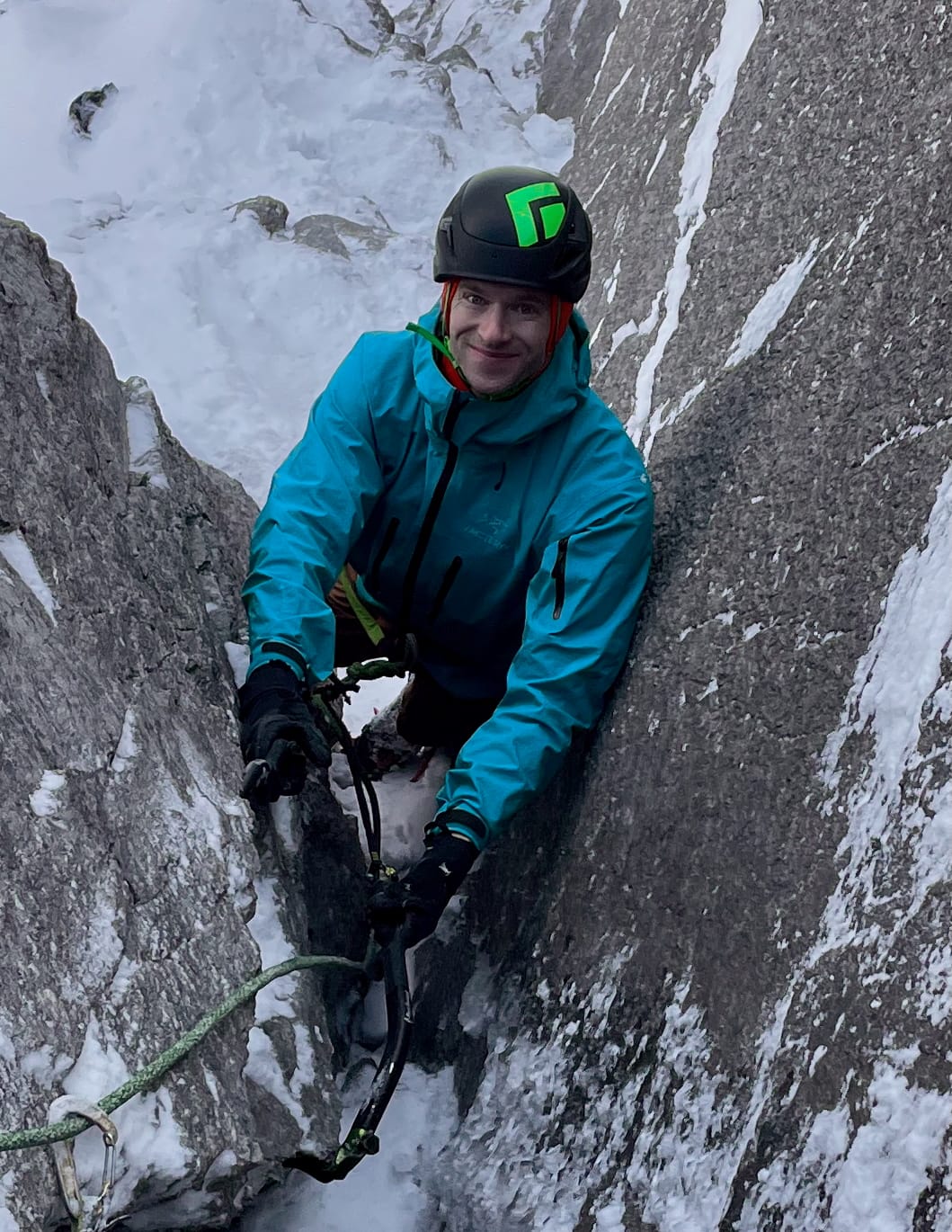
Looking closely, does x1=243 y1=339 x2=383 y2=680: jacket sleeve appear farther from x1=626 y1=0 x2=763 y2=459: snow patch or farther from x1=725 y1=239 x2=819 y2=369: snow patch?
x1=725 y1=239 x2=819 y2=369: snow patch

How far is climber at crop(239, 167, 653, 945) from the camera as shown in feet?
9.35

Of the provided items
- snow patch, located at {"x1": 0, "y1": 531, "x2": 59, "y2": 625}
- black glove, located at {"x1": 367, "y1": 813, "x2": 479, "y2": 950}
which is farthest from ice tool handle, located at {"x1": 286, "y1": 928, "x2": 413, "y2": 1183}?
snow patch, located at {"x1": 0, "y1": 531, "x2": 59, "y2": 625}

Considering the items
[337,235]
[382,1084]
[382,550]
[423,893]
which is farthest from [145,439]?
[337,235]

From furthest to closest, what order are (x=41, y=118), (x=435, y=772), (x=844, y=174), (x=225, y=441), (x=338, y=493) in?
(x=41, y=118) < (x=225, y=441) < (x=435, y=772) < (x=338, y=493) < (x=844, y=174)

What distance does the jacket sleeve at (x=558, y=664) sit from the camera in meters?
2.86

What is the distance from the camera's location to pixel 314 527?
10.2ft

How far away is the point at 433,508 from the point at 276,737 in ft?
2.91

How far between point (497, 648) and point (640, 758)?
1.01m

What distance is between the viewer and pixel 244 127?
9.59 metres

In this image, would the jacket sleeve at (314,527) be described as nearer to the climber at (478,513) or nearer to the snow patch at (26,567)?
the climber at (478,513)

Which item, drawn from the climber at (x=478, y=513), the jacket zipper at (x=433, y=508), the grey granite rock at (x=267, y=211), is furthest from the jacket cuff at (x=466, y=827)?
the grey granite rock at (x=267, y=211)

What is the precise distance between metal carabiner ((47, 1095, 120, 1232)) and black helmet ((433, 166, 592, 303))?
1.97 meters

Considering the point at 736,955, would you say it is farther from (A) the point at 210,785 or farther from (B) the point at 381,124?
(B) the point at 381,124

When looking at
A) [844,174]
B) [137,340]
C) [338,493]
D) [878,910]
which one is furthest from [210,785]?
[137,340]
